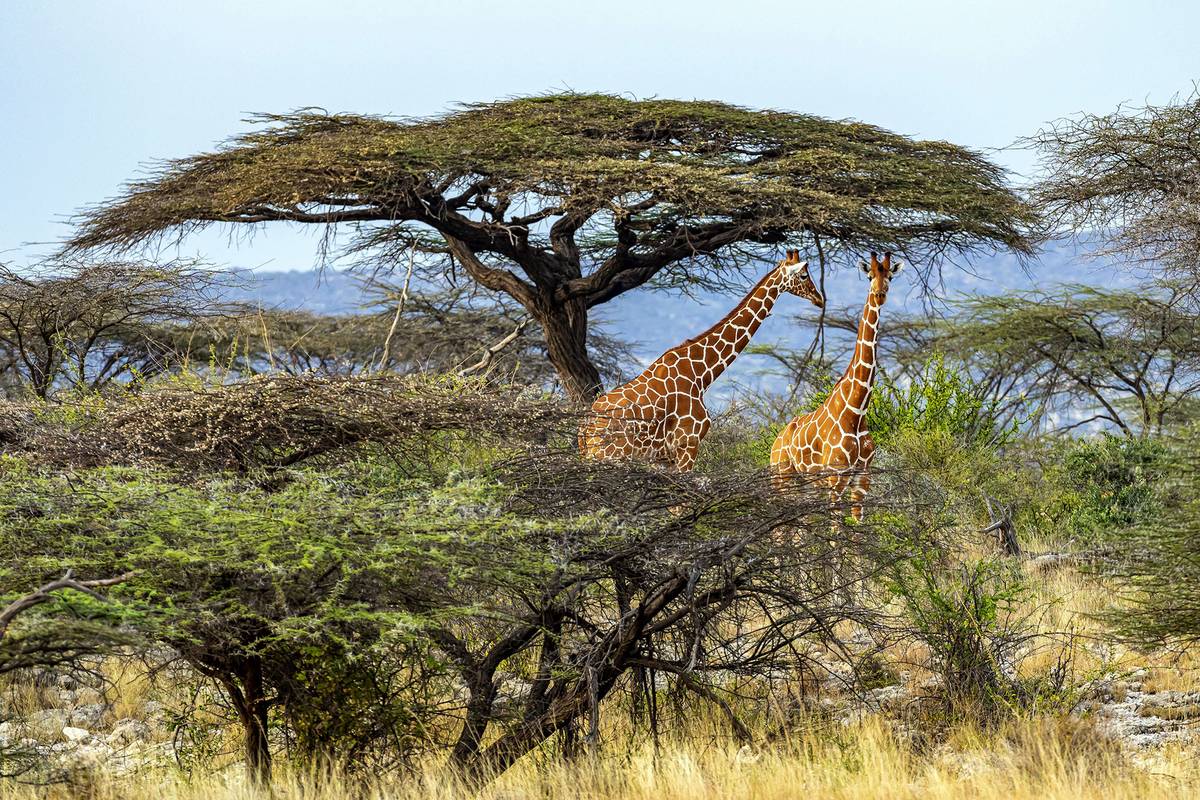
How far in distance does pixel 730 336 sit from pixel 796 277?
69 centimetres

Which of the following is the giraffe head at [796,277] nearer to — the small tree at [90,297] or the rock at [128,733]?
the rock at [128,733]

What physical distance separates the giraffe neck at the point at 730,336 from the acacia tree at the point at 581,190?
328cm

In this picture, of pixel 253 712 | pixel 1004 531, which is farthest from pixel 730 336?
pixel 253 712

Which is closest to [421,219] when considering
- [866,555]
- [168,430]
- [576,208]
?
[576,208]

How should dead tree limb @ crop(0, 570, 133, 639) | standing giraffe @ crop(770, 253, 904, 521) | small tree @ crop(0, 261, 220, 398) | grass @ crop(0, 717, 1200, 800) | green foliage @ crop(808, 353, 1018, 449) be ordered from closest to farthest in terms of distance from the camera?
dead tree limb @ crop(0, 570, 133, 639)
grass @ crop(0, 717, 1200, 800)
standing giraffe @ crop(770, 253, 904, 521)
green foliage @ crop(808, 353, 1018, 449)
small tree @ crop(0, 261, 220, 398)

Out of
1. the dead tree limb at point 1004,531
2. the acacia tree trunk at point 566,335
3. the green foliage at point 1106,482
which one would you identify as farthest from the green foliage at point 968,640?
the acacia tree trunk at point 566,335

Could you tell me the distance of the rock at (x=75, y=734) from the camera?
30.2 ft

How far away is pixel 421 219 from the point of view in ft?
52.5

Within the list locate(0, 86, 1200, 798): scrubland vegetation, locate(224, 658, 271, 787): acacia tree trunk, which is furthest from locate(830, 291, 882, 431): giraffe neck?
locate(224, 658, 271, 787): acacia tree trunk

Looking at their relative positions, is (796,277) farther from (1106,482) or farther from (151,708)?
(151,708)

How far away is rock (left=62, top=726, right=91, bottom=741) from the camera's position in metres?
9.22

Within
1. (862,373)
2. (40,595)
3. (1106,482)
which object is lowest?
(1106,482)

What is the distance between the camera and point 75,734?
9352 mm

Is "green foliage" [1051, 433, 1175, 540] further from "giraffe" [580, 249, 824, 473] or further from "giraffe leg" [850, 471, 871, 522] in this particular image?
"giraffe leg" [850, 471, 871, 522]
